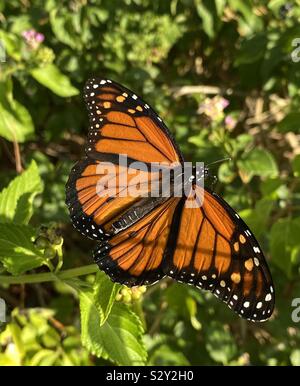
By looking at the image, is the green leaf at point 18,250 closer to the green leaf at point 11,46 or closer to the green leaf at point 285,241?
the green leaf at point 285,241

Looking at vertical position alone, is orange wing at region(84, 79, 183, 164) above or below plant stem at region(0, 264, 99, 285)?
above

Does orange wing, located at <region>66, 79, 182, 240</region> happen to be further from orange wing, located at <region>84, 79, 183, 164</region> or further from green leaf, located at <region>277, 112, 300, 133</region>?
green leaf, located at <region>277, 112, 300, 133</region>

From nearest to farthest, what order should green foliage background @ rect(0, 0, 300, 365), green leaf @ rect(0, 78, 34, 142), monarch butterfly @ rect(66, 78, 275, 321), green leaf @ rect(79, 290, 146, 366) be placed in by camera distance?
monarch butterfly @ rect(66, 78, 275, 321)
green leaf @ rect(79, 290, 146, 366)
green foliage background @ rect(0, 0, 300, 365)
green leaf @ rect(0, 78, 34, 142)

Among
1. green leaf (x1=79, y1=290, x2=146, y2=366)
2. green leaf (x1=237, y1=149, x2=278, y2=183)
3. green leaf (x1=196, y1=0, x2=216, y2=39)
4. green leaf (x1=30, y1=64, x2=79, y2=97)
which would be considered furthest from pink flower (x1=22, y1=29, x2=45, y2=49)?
green leaf (x1=79, y1=290, x2=146, y2=366)

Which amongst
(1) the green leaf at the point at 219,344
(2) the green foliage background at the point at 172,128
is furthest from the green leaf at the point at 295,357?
(1) the green leaf at the point at 219,344

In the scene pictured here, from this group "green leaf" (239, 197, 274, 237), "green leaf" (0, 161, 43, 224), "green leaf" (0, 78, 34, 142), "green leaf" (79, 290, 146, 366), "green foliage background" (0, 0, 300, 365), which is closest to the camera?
"green leaf" (79, 290, 146, 366)

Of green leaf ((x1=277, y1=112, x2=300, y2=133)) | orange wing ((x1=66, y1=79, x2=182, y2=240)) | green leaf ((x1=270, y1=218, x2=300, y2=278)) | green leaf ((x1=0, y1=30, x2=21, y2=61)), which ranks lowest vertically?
green leaf ((x1=270, y1=218, x2=300, y2=278))

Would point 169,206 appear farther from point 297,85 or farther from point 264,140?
point 264,140

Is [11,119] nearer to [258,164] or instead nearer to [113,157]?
[113,157]
